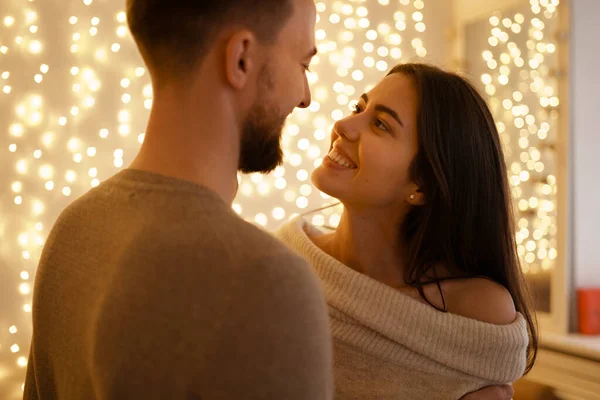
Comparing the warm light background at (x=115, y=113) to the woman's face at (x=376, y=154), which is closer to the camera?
the woman's face at (x=376, y=154)

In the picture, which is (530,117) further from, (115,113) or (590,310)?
(115,113)

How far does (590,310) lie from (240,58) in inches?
81.0

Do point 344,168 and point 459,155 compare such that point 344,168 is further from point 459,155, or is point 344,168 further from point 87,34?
point 87,34

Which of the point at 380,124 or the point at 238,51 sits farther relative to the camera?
the point at 380,124

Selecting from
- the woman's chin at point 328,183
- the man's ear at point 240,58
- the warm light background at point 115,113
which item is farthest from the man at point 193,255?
the warm light background at point 115,113

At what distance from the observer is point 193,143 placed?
2.55 ft

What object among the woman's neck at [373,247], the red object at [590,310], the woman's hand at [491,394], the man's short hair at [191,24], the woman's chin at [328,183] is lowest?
the red object at [590,310]

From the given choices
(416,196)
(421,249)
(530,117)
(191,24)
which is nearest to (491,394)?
(421,249)

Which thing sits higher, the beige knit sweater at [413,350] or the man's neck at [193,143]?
the man's neck at [193,143]

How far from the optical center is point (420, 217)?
62.2 inches

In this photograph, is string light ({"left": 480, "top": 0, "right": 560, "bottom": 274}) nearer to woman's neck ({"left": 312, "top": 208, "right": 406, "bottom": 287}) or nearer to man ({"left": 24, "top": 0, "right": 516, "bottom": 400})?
woman's neck ({"left": 312, "top": 208, "right": 406, "bottom": 287})

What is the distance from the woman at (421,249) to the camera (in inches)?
55.3

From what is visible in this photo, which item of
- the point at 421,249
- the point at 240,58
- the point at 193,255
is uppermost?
the point at 240,58

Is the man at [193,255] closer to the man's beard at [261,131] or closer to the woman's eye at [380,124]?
the man's beard at [261,131]
